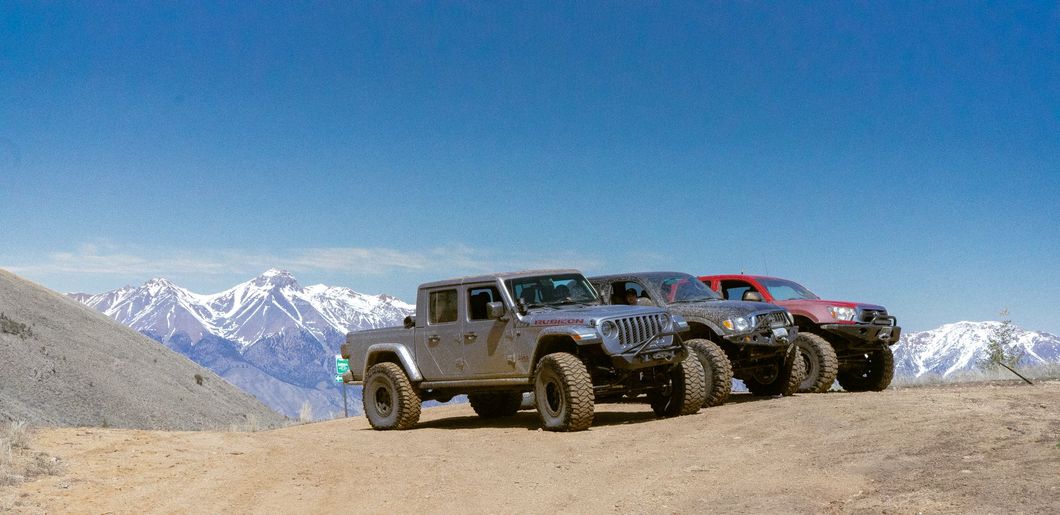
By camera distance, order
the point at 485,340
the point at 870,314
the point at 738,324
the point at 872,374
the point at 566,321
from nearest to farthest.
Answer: the point at 566,321 → the point at 485,340 → the point at 738,324 → the point at 870,314 → the point at 872,374

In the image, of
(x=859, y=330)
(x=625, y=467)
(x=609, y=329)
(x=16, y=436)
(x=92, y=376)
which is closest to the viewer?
(x=625, y=467)

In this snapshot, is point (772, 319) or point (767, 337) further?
point (772, 319)

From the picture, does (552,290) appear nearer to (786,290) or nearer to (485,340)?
(485,340)

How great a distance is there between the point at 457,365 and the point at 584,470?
457 centimetres

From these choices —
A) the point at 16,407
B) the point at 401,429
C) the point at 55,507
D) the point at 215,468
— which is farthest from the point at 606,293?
the point at 16,407

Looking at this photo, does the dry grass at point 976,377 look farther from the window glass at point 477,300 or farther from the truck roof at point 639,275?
the window glass at point 477,300

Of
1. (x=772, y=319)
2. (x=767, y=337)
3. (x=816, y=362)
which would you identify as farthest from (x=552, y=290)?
(x=816, y=362)

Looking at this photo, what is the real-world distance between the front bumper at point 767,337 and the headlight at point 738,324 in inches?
4.3

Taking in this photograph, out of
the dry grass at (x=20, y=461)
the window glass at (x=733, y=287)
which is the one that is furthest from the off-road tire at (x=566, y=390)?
the window glass at (x=733, y=287)

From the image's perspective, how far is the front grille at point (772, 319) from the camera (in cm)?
1424

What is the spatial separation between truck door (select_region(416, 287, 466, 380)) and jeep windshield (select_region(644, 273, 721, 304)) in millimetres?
3623

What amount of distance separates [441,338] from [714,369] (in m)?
4.15

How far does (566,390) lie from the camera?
11883mm

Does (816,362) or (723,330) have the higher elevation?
(723,330)
